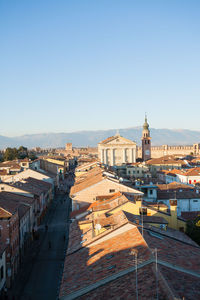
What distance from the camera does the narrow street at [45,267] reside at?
A: 1995 cm

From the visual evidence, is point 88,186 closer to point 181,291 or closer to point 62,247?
point 62,247

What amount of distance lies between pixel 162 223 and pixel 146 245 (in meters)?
6.30

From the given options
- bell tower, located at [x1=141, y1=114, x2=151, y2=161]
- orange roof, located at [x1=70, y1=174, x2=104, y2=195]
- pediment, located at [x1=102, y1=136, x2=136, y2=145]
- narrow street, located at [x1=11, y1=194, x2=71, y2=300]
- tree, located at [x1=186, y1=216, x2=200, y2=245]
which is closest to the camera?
narrow street, located at [x1=11, y1=194, x2=71, y2=300]

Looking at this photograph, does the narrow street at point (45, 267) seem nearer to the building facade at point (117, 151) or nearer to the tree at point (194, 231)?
the tree at point (194, 231)

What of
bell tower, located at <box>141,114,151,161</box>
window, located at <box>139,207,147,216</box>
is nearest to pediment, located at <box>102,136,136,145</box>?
bell tower, located at <box>141,114,151,161</box>

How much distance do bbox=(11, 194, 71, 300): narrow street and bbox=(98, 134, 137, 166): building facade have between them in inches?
2649

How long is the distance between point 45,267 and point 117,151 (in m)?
82.1

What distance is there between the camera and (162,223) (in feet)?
65.0

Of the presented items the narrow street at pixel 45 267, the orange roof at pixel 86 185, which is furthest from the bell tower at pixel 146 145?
the narrow street at pixel 45 267

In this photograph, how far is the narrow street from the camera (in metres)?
20.0

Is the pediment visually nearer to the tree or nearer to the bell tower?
the bell tower

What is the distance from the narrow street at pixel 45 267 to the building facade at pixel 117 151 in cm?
6729

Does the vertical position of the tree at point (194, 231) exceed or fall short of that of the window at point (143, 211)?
it falls short

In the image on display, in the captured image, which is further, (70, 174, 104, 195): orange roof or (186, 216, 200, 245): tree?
(70, 174, 104, 195): orange roof
